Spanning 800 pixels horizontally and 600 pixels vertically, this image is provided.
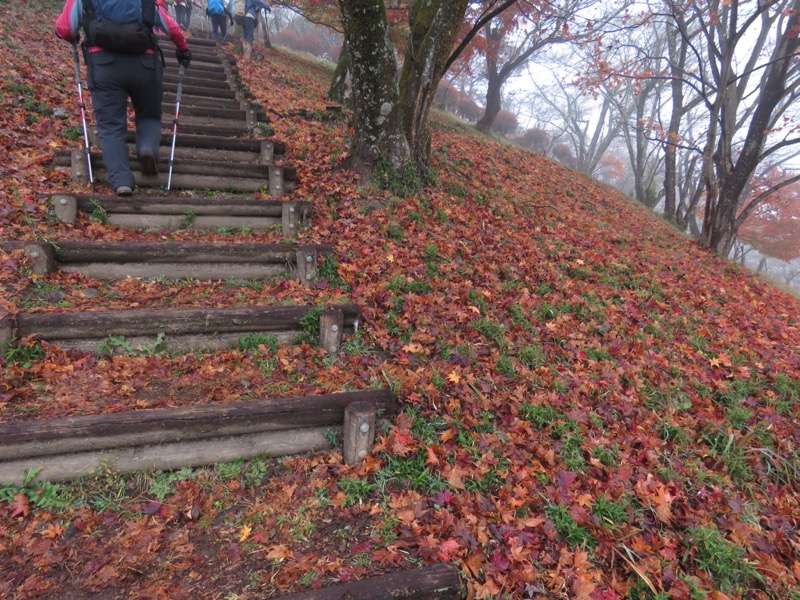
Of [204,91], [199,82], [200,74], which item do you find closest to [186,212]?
[204,91]

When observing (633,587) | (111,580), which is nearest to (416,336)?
(633,587)

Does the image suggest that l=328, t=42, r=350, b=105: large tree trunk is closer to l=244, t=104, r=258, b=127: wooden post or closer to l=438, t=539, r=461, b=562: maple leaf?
l=244, t=104, r=258, b=127: wooden post

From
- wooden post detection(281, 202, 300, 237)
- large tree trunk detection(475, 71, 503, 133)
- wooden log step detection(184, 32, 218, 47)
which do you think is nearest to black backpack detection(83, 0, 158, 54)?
wooden post detection(281, 202, 300, 237)

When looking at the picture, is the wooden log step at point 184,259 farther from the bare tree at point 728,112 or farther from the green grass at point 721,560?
the bare tree at point 728,112

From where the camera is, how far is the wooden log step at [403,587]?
193 centimetres

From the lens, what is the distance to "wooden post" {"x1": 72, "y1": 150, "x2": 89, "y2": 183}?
4.58 m

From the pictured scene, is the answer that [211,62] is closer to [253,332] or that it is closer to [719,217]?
[253,332]

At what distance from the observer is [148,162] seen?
4691 millimetres

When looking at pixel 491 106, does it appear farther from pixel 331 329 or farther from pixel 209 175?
pixel 331 329

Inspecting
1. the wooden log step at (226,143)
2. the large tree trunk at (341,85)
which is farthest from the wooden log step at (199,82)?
the wooden log step at (226,143)

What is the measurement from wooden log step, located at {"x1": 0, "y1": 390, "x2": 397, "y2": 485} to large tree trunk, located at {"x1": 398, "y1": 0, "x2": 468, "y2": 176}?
15.8ft

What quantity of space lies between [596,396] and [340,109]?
7.90 metres

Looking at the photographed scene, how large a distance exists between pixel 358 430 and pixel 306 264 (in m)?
2.04

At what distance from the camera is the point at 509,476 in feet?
9.38
